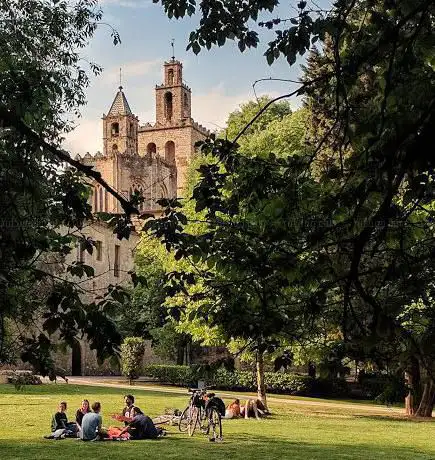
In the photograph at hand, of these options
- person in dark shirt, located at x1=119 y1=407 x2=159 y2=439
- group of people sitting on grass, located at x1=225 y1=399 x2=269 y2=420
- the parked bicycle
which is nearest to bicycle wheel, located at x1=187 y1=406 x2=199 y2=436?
the parked bicycle

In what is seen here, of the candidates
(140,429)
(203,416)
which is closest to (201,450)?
(140,429)

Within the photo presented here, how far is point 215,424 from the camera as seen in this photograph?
17953 millimetres

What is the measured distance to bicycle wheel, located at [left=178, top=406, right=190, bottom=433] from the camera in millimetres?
19156

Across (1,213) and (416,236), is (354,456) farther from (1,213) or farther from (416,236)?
(1,213)

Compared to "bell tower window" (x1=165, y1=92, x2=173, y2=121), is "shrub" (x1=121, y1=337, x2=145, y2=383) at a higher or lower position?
lower

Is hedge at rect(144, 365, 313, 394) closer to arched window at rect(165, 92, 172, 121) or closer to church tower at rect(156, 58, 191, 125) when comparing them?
church tower at rect(156, 58, 191, 125)

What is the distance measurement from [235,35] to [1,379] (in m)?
27.5

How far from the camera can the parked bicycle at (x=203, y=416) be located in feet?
57.0

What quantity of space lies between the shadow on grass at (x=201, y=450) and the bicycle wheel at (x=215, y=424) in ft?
0.75

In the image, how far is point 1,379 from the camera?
104 feet

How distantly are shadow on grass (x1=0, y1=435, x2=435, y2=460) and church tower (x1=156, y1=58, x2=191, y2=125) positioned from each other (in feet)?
237

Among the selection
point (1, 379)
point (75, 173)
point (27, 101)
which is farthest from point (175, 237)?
point (1, 379)

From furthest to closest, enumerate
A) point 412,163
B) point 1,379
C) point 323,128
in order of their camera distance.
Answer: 1. point 1,379
2. point 323,128
3. point 412,163

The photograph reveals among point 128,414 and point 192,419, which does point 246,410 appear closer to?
point 192,419
